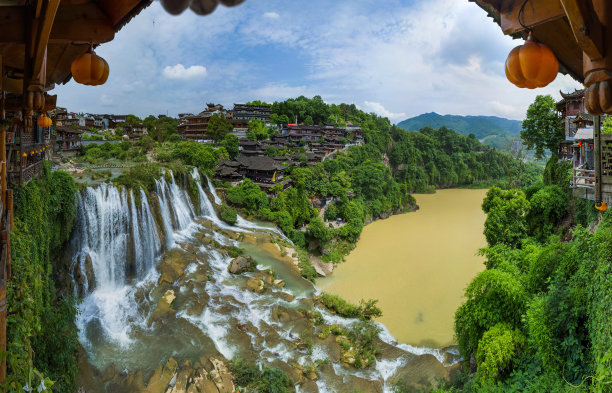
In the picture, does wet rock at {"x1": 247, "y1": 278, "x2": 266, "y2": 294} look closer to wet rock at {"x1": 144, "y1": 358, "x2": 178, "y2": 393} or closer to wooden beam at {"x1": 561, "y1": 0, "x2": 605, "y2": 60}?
wet rock at {"x1": 144, "y1": 358, "x2": 178, "y2": 393}

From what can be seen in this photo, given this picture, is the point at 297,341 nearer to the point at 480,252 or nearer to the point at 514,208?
the point at 480,252

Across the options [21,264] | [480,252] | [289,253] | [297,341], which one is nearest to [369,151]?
[289,253]

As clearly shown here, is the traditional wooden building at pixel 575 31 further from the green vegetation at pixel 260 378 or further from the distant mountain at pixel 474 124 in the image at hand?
the distant mountain at pixel 474 124

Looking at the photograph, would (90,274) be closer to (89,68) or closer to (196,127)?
(89,68)

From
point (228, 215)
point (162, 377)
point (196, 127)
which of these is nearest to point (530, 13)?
point (162, 377)

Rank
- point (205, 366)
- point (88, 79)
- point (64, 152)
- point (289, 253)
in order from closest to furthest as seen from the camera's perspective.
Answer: point (88, 79) < point (205, 366) < point (289, 253) < point (64, 152)

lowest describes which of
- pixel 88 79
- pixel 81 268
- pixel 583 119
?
pixel 81 268
